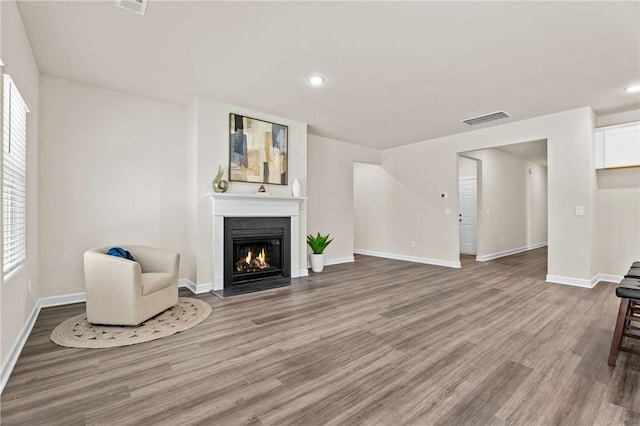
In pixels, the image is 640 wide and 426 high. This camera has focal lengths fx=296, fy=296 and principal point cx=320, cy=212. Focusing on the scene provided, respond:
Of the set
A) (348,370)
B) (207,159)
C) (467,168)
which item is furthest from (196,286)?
(467,168)

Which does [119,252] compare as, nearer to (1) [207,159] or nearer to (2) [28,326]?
(2) [28,326]

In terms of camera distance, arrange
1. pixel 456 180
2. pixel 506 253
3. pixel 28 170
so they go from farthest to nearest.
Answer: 1. pixel 506 253
2. pixel 456 180
3. pixel 28 170

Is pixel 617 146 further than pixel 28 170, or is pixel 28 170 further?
pixel 617 146

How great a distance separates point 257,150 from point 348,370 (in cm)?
350

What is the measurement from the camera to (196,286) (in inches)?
161

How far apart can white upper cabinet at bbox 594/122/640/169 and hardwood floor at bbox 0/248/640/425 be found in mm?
2309

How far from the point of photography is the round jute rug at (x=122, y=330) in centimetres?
254

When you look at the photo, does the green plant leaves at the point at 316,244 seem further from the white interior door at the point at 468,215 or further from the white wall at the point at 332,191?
the white interior door at the point at 468,215

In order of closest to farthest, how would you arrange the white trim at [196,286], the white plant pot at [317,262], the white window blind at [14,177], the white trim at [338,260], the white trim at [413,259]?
the white window blind at [14,177] < the white trim at [196,286] < the white plant pot at [317,262] < the white trim at [413,259] < the white trim at [338,260]

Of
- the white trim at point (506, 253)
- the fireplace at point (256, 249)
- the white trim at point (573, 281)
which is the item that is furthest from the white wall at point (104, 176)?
the white trim at point (506, 253)

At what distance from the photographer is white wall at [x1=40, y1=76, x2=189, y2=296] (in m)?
3.50

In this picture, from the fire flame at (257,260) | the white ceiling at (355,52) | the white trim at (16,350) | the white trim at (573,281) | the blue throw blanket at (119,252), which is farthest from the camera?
the fire flame at (257,260)

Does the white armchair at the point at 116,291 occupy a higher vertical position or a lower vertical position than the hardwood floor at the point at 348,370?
higher

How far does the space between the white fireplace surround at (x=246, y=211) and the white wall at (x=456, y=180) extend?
3.00m
